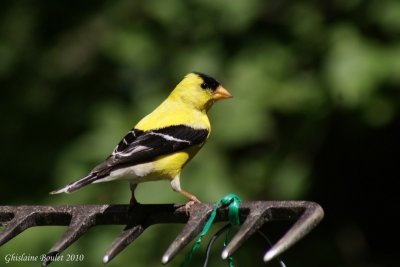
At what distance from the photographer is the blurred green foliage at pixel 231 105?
3.60m

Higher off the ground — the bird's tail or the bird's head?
the bird's head

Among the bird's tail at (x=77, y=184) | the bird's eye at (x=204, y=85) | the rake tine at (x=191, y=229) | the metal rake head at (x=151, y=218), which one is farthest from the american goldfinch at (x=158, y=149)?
the rake tine at (x=191, y=229)

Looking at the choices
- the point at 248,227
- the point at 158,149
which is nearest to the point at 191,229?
the point at 248,227

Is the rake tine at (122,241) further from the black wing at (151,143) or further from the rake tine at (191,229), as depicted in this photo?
the black wing at (151,143)

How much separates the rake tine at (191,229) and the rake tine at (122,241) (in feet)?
0.56

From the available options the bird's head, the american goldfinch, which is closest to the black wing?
the american goldfinch

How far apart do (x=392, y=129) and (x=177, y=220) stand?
2.11 meters

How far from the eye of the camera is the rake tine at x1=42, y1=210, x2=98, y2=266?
2.10m

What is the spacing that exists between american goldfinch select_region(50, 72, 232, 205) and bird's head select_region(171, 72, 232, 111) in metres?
0.06

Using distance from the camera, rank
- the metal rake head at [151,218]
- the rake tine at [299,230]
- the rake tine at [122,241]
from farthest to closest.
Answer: the rake tine at [122,241] → the metal rake head at [151,218] → the rake tine at [299,230]

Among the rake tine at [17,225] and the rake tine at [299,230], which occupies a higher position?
the rake tine at [299,230]

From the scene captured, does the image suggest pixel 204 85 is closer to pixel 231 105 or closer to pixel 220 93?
pixel 220 93

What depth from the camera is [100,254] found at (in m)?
3.64

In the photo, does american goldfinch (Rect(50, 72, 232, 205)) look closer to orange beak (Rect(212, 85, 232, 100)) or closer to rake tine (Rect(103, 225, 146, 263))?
orange beak (Rect(212, 85, 232, 100))
